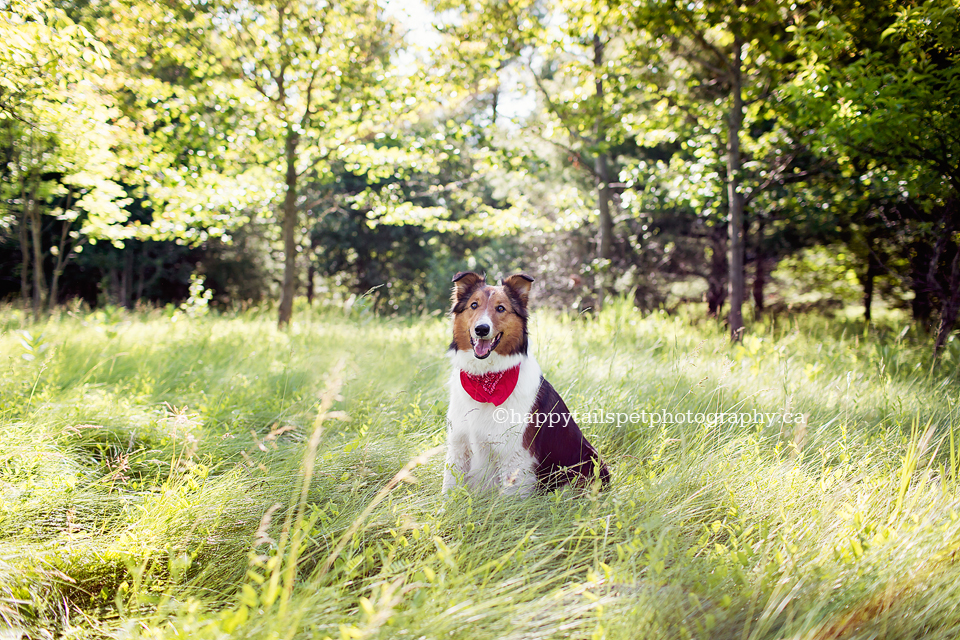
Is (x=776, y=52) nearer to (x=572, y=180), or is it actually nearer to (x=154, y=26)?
(x=572, y=180)

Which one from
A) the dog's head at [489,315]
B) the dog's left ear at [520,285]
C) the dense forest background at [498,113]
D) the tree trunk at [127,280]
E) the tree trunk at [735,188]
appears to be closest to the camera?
the dog's head at [489,315]

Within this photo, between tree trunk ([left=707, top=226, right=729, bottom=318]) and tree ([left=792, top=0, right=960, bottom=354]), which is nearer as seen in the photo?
tree ([left=792, top=0, right=960, bottom=354])

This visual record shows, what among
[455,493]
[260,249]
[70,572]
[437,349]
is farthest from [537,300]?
[70,572]

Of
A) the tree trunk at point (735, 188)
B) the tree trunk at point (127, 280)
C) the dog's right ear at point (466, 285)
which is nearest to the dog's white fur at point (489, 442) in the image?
the dog's right ear at point (466, 285)

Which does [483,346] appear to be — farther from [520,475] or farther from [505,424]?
[520,475]

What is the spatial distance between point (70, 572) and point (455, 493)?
68.8 inches

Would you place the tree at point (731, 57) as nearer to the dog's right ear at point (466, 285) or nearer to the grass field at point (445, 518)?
the grass field at point (445, 518)

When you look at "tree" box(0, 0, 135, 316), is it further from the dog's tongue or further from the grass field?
the dog's tongue

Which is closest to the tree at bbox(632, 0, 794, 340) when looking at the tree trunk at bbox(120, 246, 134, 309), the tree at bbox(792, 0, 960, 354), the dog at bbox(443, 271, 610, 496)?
the tree at bbox(792, 0, 960, 354)

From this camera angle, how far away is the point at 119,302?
12914 mm

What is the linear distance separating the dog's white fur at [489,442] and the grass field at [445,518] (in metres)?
0.18

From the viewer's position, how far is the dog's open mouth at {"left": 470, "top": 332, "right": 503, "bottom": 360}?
3.12 m

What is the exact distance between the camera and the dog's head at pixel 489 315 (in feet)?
10.5

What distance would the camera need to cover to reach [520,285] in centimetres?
358
